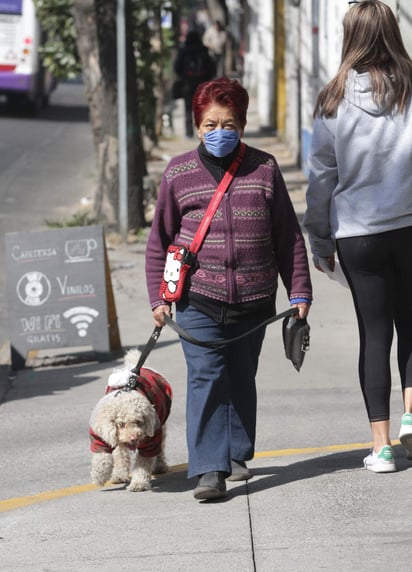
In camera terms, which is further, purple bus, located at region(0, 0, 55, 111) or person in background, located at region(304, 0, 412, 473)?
purple bus, located at region(0, 0, 55, 111)

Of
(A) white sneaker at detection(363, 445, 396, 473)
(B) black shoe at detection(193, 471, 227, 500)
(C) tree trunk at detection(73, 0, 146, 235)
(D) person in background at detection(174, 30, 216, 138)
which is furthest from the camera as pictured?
(D) person in background at detection(174, 30, 216, 138)

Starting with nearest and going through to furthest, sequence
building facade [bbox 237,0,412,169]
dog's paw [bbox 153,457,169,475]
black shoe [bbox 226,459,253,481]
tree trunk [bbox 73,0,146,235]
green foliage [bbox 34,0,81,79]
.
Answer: black shoe [bbox 226,459,253,481], dog's paw [bbox 153,457,169,475], tree trunk [bbox 73,0,146,235], building facade [bbox 237,0,412,169], green foliage [bbox 34,0,81,79]

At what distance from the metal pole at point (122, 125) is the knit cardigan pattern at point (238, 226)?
9.41 meters

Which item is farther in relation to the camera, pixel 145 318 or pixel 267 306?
pixel 145 318

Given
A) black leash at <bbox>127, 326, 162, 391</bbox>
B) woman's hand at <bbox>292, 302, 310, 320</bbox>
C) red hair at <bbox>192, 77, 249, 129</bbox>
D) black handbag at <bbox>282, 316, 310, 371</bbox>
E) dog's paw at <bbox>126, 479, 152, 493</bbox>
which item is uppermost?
red hair at <bbox>192, 77, 249, 129</bbox>

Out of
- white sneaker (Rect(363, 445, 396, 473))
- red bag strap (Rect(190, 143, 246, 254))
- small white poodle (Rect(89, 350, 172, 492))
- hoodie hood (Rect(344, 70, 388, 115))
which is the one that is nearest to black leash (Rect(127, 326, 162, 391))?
small white poodle (Rect(89, 350, 172, 492))

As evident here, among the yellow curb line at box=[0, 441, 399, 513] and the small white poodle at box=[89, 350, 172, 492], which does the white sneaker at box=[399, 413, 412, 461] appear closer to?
the yellow curb line at box=[0, 441, 399, 513]

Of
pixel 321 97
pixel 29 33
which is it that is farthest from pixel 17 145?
pixel 321 97

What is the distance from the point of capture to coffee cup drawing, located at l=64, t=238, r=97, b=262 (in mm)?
9242

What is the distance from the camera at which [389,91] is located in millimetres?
5098

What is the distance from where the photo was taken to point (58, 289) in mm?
9281

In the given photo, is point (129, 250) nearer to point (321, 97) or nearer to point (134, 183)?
point (134, 183)

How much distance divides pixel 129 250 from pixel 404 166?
9115mm

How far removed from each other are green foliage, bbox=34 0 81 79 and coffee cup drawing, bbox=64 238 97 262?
10.3 meters
